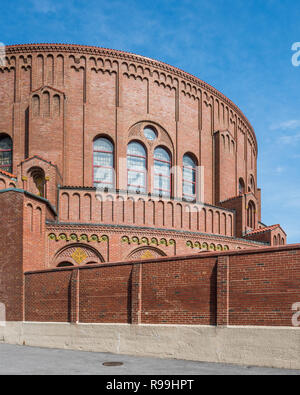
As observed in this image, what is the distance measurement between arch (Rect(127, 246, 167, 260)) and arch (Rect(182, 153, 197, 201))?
726 centimetres

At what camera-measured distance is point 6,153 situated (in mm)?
25922

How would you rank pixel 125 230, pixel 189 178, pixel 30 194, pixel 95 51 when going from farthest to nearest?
pixel 189 178, pixel 95 51, pixel 125 230, pixel 30 194

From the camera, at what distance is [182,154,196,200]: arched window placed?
28.0 meters

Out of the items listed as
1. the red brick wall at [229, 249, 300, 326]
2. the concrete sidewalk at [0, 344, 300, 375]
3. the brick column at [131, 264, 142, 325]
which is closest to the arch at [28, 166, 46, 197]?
the brick column at [131, 264, 142, 325]

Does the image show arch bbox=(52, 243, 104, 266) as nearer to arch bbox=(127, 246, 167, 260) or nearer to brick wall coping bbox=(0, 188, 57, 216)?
arch bbox=(127, 246, 167, 260)

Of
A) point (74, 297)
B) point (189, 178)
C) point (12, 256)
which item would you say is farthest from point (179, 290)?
point (189, 178)

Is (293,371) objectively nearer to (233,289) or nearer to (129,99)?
(233,289)

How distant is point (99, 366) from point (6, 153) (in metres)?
17.5

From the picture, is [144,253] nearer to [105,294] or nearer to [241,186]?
[105,294]

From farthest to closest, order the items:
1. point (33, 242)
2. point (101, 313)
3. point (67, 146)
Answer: point (67, 146) → point (33, 242) → point (101, 313)

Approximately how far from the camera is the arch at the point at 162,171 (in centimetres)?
2697
